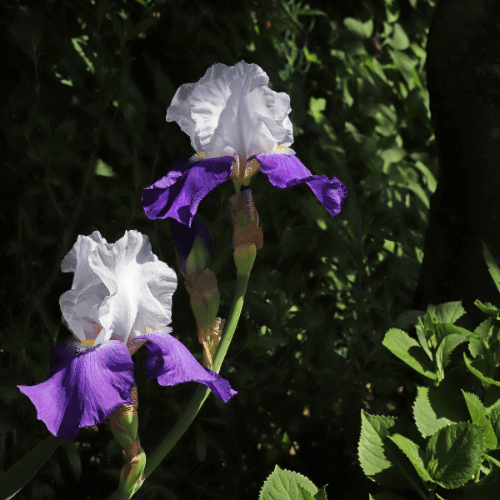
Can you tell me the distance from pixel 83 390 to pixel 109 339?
11 centimetres

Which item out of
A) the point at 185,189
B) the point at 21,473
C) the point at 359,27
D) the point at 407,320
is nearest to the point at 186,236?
the point at 185,189

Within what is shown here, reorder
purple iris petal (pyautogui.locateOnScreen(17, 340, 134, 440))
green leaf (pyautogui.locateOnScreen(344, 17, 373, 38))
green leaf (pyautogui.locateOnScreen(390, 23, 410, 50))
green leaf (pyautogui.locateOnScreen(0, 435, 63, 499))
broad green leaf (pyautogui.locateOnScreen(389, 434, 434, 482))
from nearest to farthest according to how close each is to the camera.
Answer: purple iris petal (pyautogui.locateOnScreen(17, 340, 134, 440))
green leaf (pyautogui.locateOnScreen(0, 435, 63, 499))
broad green leaf (pyautogui.locateOnScreen(389, 434, 434, 482))
green leaf (pyautogui.locateOnScreen(344, 17, 373, 38))
green leaf (pyautogui.locateOnScreen(390, 23, 410, 50))

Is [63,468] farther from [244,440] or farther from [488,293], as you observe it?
[488,293]

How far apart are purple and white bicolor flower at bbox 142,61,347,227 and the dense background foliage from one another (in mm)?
678

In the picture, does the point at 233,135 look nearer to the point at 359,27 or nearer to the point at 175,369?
the point at 175,369

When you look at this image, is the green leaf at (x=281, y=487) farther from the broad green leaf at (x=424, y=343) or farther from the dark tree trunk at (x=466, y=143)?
the dark tree trunk at (x=466, y=143)

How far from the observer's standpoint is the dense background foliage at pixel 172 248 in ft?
5.43

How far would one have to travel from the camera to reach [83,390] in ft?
2.45

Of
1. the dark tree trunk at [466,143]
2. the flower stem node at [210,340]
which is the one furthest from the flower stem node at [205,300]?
the dark tree trunk at [466,143]

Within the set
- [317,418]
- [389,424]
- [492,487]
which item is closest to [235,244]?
[389,424]

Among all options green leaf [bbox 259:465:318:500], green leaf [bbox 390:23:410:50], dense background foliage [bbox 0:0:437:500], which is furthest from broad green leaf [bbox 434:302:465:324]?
green leaf [bbox 390:23:410:50]

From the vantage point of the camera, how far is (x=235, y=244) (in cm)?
94

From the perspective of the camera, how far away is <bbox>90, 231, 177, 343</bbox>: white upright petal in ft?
2.66

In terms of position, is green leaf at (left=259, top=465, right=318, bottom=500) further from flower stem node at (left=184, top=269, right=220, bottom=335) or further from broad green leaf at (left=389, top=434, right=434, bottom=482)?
flower stem node at (left=184, top=269, right=220, bottom=335)
